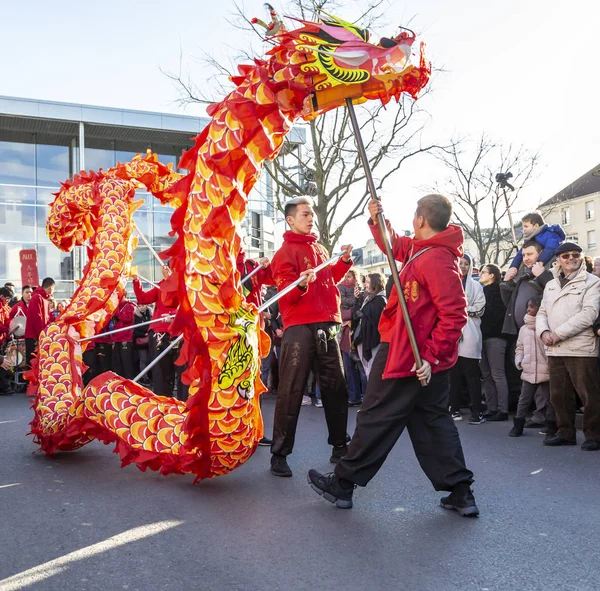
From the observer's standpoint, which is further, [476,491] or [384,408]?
[476,491]

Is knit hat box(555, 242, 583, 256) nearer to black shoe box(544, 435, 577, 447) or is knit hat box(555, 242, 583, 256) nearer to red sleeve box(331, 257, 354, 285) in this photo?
black shoe box(544, 435, 577, 447)

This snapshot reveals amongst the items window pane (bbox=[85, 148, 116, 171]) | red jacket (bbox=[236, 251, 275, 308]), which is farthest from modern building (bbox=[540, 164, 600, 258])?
red jacket (bbox=[236, 251, 275, 308])

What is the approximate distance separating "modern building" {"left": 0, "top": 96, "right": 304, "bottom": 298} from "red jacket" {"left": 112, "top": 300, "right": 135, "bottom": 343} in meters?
10.2

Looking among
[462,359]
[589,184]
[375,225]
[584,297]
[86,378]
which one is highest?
[589,184]

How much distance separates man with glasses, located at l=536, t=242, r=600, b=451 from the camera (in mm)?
5633

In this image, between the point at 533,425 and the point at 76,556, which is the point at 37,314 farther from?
the point at 76,556

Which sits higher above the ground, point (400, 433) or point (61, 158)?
point (61, 158)

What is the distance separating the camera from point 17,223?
816 inches

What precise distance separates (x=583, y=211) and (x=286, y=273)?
49.3 m

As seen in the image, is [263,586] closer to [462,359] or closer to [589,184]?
[462,359]

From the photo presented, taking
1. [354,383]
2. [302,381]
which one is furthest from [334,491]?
[354,383]

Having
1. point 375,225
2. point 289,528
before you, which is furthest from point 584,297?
point 289,528

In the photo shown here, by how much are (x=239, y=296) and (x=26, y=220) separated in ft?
62.4

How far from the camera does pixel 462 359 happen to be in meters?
7.24
